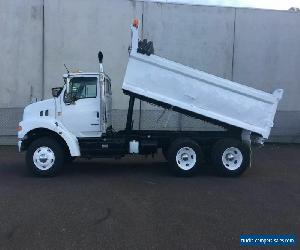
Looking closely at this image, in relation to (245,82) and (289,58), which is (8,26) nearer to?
(245,82)

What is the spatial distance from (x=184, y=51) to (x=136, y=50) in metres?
7.48

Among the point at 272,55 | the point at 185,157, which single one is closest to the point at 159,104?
the point at 185,157

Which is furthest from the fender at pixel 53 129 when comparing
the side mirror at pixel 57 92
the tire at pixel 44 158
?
the side mirror at pixel 57 92

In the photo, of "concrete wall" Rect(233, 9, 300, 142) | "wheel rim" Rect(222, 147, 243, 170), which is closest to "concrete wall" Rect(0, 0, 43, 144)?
"concrete wall" Rect(233, 9, 300, 142)

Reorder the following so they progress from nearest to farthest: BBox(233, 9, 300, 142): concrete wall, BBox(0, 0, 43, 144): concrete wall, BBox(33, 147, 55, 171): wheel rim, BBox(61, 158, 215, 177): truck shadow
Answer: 1. BBox(33, 147, 55, 171): wheel rim
2. BBox(61, 158, 215, 177): truck shadow
3. BBox(0, 0, 43, 144): concrete wall
4. BBox(233, 9, 300, 142): concrete wall

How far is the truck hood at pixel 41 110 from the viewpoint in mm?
11148

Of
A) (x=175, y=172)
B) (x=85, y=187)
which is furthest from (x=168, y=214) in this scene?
(x=175, y=172)

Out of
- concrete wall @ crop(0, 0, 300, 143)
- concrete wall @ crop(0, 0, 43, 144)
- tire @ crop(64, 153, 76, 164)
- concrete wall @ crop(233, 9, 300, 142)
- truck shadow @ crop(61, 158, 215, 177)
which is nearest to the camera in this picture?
truck shadow @ crop(61, 158, 215, 177)

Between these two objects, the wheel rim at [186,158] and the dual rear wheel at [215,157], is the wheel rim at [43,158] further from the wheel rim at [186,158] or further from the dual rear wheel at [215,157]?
the wheel rim at [186,158]

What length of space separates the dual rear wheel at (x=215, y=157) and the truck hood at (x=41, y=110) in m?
3.03

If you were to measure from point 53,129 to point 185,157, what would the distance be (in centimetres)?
323

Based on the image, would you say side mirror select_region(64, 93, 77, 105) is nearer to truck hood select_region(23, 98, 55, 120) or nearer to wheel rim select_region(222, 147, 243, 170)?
truck hood select_region(23, 98, 55, 120)

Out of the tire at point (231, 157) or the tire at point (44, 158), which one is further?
the tire at point (231, 157)

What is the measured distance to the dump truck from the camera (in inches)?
438
